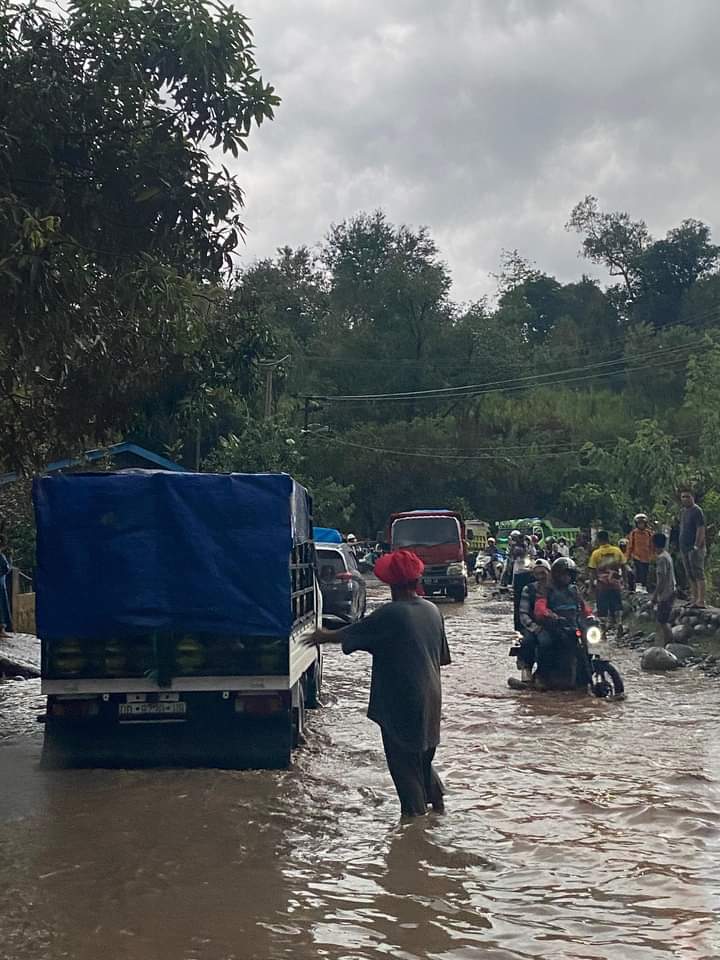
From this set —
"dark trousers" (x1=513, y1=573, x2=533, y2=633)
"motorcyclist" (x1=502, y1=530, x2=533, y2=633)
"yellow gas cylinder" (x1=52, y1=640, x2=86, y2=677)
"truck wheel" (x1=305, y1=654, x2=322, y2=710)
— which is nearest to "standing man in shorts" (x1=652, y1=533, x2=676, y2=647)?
"motorcyclist" (x1=502, y1=530, x2=533, y2=633)

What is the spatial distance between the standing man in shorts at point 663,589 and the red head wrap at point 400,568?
35.5 ft

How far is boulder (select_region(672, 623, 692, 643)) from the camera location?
58.5 feet

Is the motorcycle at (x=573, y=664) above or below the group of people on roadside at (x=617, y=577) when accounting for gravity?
below

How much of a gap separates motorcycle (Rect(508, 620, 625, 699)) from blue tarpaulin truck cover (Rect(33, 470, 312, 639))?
4.93 meters

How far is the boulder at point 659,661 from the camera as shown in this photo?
51.9 ft

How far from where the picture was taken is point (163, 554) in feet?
31.0

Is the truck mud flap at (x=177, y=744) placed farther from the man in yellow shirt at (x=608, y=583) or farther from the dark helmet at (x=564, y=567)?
the man in yellow shirt at (x=608, y=583)

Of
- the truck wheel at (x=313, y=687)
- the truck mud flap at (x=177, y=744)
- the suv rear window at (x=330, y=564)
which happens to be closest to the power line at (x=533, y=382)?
the suv rear window at (x=330, y=564)

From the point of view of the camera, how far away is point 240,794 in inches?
350

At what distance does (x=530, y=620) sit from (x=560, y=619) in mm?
491

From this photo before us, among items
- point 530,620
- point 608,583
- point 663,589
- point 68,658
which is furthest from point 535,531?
point 68,658

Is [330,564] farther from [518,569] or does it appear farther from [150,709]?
[150,709]

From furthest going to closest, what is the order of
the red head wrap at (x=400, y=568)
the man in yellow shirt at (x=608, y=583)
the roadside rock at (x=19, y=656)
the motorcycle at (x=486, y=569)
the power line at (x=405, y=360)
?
1. the power line at (x=405, y=360)
2. the motorcycle at (x=486, y=569)
3. the man in yellow shirt at (x=608, y=583)
4. the roadside rock at (x=19, y=656)
5. the red head wrap at (x=400, y=568)

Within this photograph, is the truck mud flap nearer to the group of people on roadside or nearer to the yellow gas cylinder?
the yellow gas cylinder
